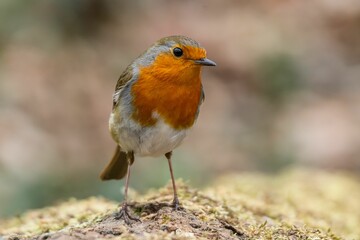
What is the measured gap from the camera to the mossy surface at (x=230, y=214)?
2.94 m

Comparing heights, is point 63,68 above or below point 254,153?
above

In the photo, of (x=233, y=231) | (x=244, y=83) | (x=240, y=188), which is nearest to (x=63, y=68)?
(x=244, y=83)

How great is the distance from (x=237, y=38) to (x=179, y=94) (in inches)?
297

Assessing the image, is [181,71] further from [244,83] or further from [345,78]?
[345,78]

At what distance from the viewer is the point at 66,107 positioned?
9156mm

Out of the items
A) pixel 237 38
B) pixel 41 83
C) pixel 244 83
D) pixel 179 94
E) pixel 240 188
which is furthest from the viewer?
pixel 237 38

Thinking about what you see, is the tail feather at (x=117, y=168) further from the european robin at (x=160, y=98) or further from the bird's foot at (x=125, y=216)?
the bird's foot at (x=125, y=216)

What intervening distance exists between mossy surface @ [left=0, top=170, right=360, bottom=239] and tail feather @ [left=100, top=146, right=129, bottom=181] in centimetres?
21

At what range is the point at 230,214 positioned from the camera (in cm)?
357

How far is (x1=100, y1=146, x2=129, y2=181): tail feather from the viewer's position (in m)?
4.24

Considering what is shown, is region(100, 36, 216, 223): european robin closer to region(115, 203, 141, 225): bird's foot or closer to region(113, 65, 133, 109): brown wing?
region(113, 65, 133, 109): brown wing

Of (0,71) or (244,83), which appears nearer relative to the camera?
(0,71)

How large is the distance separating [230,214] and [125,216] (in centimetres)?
67

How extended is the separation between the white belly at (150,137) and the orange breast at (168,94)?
0.03 m
